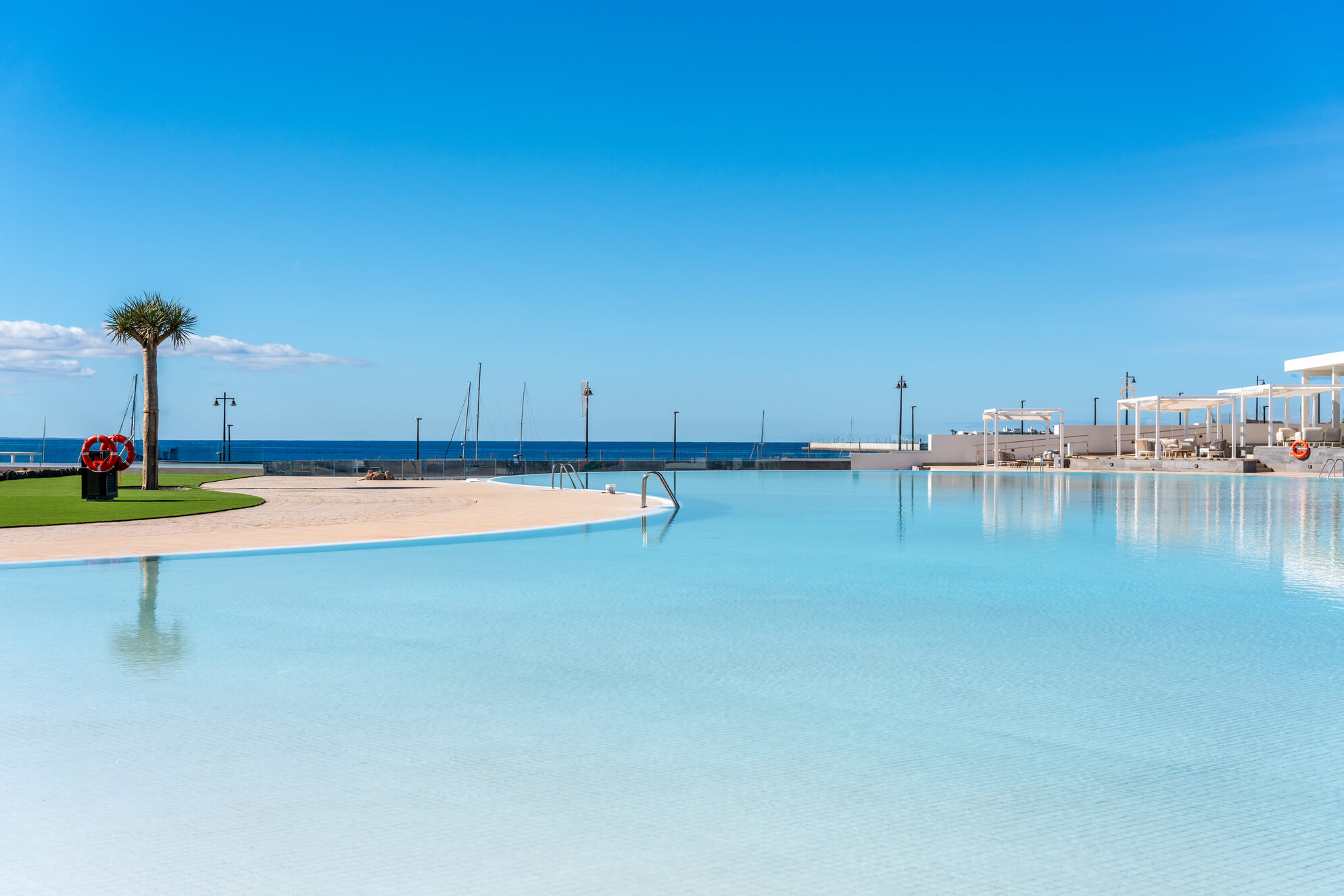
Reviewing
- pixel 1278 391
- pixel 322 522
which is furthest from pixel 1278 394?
pixel 322 522

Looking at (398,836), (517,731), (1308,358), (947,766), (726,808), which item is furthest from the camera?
(1308,358)

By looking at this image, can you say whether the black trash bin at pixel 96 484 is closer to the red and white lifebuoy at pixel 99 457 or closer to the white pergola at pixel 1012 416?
the red and white lifebuoy at pixel 99 457

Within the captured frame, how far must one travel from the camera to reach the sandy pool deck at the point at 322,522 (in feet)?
36.3

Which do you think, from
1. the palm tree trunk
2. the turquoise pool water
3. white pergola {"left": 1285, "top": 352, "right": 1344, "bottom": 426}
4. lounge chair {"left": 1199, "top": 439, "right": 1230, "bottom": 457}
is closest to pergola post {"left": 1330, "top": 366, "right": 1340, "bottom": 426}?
white pergola {"left": 1285, "top": 352, "right": 1344, "bottom": 426}

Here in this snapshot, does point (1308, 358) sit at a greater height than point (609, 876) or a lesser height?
greater

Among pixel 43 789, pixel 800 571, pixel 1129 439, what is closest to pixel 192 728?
pixel 43 789

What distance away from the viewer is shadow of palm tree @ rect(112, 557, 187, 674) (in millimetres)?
5750

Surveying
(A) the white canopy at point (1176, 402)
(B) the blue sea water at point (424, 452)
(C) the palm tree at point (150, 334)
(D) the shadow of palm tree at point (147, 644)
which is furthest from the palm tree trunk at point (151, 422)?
(B) the blue sea water at point (424, 452)

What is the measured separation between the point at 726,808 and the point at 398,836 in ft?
3.83

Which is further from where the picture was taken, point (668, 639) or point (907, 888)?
point (668, 639)

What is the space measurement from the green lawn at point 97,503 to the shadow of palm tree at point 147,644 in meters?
8.05

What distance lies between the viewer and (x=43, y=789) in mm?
3656

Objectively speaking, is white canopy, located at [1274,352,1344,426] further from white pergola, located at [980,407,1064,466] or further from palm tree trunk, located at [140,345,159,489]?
palm tree trunk, located at [140,345,159,489]

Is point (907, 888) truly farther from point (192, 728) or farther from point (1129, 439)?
point (1129, 439)
